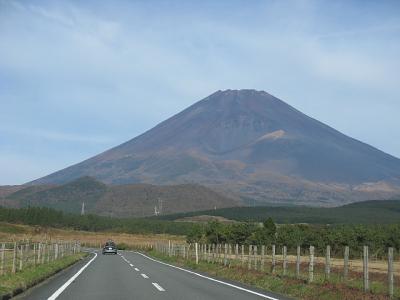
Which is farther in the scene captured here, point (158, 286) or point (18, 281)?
point (158, 286)

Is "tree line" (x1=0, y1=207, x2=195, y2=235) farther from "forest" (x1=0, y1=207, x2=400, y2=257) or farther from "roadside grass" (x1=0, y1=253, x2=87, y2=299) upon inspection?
"roadside grass" (x1=0, y1=253, x2=87, y2=299)

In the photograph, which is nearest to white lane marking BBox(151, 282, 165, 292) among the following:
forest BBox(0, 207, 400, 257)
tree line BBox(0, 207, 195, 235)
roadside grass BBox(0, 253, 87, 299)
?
roadside grass BBox(0, 253, 87, 299)

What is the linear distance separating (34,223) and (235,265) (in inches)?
5088

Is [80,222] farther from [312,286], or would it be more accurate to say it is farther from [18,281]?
[312,286]

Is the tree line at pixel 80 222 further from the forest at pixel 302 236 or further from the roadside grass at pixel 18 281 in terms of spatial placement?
the roadside grass at pixel 18 281

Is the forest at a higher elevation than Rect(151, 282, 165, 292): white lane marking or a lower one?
higher

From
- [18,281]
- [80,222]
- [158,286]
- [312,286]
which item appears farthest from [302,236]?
[80,222]

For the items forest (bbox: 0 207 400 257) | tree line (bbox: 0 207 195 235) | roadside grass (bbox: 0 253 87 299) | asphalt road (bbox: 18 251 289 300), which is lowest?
asphalt road (bbox: 18 251 289 300)

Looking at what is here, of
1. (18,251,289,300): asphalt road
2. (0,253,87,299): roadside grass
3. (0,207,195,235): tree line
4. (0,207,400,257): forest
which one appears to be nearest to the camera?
(0,253,87,299): roadside grass

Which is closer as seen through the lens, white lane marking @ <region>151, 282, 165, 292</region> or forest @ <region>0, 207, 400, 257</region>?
white lane marking @ <region>151, 282, 165, 292</region>

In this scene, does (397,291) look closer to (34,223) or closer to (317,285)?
(317,285)

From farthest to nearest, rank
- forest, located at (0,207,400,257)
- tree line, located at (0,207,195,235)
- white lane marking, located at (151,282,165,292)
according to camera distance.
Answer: tree line, located at (0,207,195,235) < forest, located at (0,207,400,257) < white lane marking, located at (151,282,165,292)

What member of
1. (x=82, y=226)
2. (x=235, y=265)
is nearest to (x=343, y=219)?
(x=82, y=226)

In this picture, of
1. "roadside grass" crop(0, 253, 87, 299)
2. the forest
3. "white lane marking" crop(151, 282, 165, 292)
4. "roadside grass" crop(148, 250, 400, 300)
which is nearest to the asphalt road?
"white lane marking" crop(151, 282, 165, 292)
